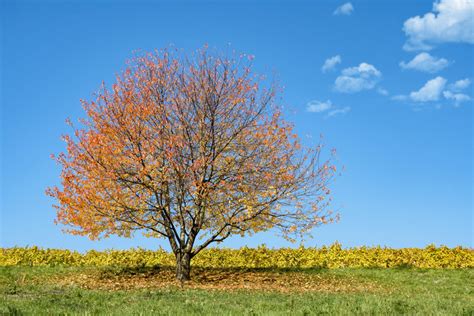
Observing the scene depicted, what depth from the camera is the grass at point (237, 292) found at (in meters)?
10.5

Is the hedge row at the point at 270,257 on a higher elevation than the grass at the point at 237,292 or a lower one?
higher

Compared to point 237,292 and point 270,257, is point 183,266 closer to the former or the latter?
point 237,292

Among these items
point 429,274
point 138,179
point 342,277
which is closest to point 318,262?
point 342,277

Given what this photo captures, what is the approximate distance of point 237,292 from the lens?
52.6ft

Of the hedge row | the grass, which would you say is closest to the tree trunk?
the grass

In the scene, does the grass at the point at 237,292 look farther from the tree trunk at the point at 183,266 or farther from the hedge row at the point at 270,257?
the hedge row at the point at 270,257

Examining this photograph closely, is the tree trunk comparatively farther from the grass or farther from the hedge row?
the hedge row

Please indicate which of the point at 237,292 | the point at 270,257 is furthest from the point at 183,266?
the point at 270,257

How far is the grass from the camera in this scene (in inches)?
A: 415

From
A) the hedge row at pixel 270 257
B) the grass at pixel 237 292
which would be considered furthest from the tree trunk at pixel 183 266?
the hedge row at pixel 270 257

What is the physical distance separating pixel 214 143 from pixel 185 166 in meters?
1.37

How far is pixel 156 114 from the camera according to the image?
767 inches

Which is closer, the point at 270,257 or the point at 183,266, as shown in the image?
the point at 183,266

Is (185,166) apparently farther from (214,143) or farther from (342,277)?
(342,277)
